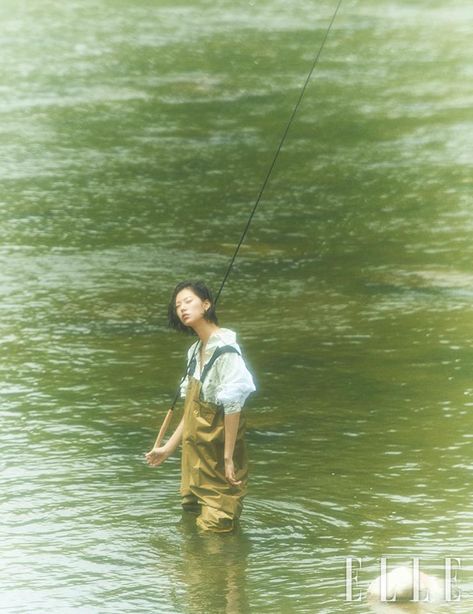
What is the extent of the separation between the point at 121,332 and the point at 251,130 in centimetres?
582

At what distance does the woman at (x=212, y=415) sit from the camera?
21.0ft

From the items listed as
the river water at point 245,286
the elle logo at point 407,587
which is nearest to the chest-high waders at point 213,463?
the river water at point 245,286

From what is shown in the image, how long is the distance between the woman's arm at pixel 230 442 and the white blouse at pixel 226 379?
0.10 ft

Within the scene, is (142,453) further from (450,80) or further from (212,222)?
(450,80)

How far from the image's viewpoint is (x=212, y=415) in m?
6.51

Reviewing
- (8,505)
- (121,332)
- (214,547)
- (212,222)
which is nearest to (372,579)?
(214,547)

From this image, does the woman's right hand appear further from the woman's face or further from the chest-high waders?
the woman's face

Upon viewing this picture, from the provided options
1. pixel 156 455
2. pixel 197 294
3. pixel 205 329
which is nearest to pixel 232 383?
pixel 205 329

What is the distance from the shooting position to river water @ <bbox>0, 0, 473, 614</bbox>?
6.47 meters

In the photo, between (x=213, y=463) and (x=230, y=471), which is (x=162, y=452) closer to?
(x=213, y=463)

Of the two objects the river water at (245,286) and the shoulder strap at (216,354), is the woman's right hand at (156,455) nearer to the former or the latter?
the river water at (245,286)

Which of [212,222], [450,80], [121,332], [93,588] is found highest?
[450,80]

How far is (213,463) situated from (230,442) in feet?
0.60

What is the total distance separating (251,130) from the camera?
15328 millimetres
